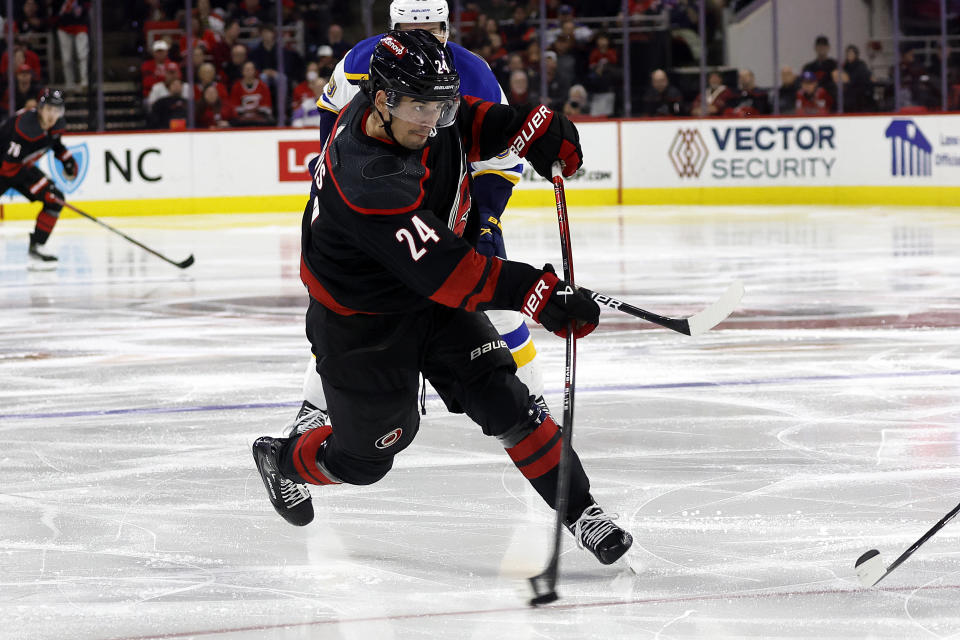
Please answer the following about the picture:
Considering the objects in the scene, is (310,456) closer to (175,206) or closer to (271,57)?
(175,206)

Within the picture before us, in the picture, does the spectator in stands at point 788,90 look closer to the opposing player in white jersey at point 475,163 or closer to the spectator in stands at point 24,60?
the spectator in stands at point 24,60

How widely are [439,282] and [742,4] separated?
44.6 feet

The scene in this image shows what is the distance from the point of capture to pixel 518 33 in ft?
50.6

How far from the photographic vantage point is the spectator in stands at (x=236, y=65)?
49.7ft

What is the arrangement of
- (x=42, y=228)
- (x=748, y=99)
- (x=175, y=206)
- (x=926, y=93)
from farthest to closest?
(x=175, y=206)
(x=748, y=99)
(x=926, y=93)
(x=42, y=228)

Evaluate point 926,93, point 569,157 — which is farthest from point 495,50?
point 569,157

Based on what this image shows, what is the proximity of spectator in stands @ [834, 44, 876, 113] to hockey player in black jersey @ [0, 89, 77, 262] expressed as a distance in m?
7.63

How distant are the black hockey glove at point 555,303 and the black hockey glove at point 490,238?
964 millimetres

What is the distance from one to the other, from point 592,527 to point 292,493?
73 centimetres

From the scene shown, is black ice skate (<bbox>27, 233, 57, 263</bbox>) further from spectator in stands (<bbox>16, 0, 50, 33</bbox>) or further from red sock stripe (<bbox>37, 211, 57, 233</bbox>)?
spectator in stands (<bbox>16, 0, 50, 33</bbox>)

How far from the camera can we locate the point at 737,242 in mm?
10477

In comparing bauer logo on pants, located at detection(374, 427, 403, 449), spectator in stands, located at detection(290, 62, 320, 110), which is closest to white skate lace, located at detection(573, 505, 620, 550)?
bauer logo on pants, located at detection(374, 427, 403, 449)

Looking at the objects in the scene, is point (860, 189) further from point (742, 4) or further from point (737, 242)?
point (737, 242)

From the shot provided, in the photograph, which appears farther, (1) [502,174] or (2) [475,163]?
(1) [502,174]
